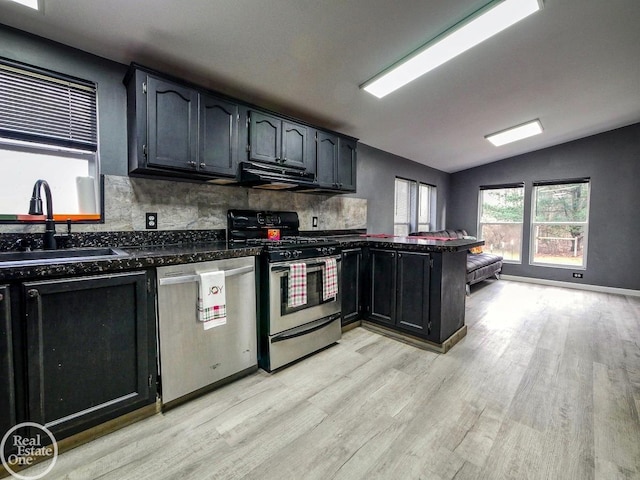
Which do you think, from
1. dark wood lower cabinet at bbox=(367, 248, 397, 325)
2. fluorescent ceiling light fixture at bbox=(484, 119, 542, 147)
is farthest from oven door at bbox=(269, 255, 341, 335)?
fluorescent ceiling light fixture at bbox=(484, 119, 542, 147)

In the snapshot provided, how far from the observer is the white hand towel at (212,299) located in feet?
5.69

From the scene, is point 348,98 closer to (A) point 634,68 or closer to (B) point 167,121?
(B) point 167,121

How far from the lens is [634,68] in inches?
113

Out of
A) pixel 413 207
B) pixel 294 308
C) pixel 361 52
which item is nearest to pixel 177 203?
pixel 294 308

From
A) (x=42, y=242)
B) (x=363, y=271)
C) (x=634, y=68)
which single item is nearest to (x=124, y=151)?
(x=42, y=242)

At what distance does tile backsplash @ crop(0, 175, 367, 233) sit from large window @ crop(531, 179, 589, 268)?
4.91 meters

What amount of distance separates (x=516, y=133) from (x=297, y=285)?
14.6 ft

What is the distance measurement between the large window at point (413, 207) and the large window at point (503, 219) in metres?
1.17

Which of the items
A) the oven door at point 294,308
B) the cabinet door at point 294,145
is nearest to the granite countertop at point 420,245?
the oven door at point 294,308

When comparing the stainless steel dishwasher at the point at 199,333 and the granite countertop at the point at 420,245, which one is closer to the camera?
the stainless steel dishwasher at the point at 199,333

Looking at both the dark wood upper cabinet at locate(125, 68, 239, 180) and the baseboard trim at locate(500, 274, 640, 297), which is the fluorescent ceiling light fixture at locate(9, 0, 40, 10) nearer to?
the dark wood upper cabinet at locate(125, 68, 239, 180)

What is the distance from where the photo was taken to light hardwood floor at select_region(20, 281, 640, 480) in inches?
52.6

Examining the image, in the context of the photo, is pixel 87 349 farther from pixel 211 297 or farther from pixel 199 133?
pixel 199 133

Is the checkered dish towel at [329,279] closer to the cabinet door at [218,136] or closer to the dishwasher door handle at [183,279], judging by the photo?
the dishwasher door handle at [183,279]
